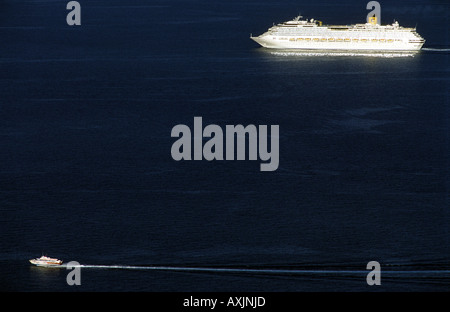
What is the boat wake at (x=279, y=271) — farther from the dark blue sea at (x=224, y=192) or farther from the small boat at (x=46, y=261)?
the small boat at (x=46, y=261)

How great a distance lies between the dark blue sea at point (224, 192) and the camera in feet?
291

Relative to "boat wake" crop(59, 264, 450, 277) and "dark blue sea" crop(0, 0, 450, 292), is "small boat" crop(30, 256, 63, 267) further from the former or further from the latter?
"boat wake" crop(59, 264, 450, 277)

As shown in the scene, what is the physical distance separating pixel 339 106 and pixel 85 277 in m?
85.8

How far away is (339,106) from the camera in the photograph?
16262 cm

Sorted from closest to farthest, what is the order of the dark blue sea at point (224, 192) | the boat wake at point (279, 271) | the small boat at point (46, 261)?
the boat wake at point (279, 271), the dark blue sea at point (224, 192), the small boat at point (46, 261)

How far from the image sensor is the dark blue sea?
8875 centimetres

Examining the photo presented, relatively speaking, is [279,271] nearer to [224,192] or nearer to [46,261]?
[46,261]

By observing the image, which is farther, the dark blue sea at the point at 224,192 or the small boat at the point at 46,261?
the small boat at the point at 46,261

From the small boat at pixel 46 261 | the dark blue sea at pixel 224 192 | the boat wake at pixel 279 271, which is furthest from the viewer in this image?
the small boat at pixel 46 261

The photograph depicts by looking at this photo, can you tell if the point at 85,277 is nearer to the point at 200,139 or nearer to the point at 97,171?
the point at 97,171

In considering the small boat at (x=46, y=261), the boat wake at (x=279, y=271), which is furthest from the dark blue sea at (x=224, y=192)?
the small boat at (x=46, y=261)

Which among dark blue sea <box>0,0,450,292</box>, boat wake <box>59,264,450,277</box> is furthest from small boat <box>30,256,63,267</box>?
boat wake <box>59,264,450,277</box>

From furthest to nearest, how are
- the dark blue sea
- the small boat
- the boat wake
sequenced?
the small boat < the dark blue sea < the boat wake
